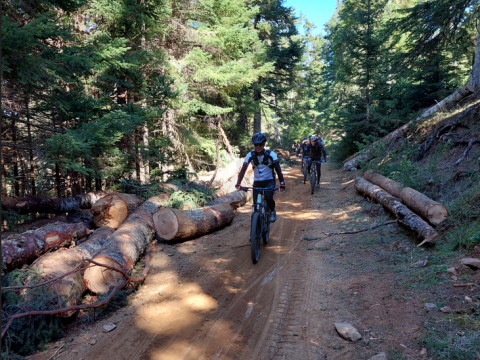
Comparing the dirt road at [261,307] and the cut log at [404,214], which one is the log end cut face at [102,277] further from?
the cut log at [404,214]

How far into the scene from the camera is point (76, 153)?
7695 mm

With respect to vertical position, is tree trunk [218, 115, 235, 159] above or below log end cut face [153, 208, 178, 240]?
above

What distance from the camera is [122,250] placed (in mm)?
6094

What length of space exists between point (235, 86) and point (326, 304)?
14246 millimetres

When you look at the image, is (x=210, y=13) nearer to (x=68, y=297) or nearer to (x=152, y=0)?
(x=152, y=0)

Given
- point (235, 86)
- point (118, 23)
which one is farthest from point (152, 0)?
point (235, 86)

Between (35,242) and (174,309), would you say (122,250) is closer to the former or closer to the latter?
(35,242)

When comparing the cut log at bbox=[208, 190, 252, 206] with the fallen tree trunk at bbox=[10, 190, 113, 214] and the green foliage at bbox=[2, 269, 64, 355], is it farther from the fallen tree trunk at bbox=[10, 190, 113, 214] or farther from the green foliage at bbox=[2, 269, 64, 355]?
the green foliage at bbox=[2, 269, 64, 355]

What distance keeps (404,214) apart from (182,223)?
5.44 meters

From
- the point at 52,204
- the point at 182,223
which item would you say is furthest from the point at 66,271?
the point at 52,204

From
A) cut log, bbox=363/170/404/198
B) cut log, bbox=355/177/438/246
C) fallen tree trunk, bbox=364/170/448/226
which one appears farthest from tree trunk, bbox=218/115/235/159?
fallen tree trunk, bbox=364/170/448/226

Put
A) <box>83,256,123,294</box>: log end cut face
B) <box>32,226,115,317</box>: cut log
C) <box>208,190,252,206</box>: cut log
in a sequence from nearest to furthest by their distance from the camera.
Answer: <box>32,226,115,317</box>: cut log → <box>83,256,123,294</box>: log end cut face → <box>208,190,252,206</box>: cut log

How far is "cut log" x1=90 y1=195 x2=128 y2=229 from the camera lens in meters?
8.73

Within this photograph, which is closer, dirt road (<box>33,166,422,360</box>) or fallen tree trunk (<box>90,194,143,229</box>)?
dirt road (<box>33,166,422,360</box>)
